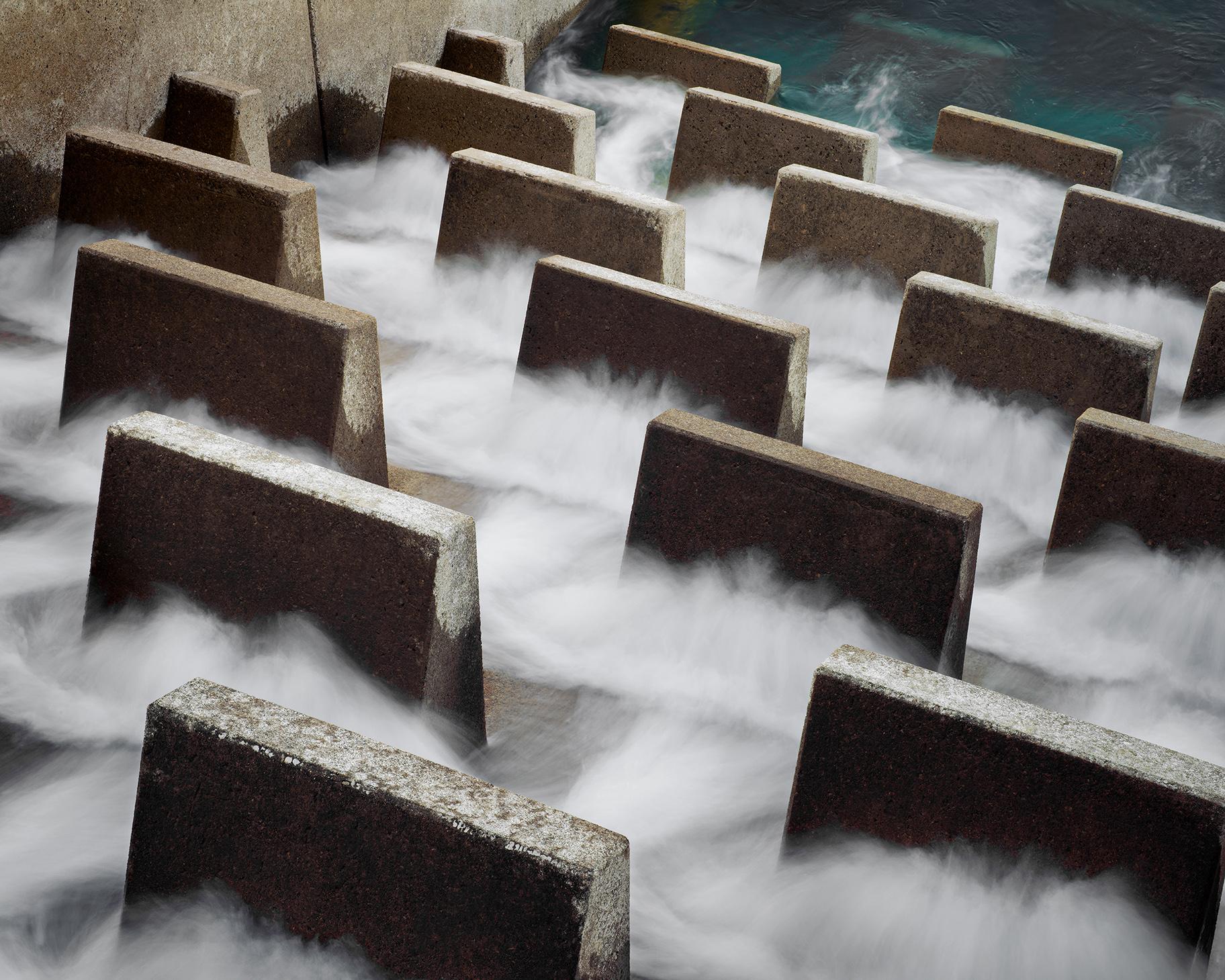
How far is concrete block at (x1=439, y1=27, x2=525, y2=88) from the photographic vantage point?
7059 millimetres

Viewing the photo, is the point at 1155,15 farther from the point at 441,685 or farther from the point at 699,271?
the point at 441,685

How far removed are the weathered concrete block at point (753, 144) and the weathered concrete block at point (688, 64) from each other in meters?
1.22

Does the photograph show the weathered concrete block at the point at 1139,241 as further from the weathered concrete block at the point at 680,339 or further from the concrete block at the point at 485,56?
the concrete block at the point at 485,56

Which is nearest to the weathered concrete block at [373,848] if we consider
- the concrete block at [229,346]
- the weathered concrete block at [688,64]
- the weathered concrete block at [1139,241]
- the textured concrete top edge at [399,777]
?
the textured concrete top edge at [399,777]

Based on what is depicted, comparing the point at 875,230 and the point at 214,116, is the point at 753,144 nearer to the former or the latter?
the point at 875,230

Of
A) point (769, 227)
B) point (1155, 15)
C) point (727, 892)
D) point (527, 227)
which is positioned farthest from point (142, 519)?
point (1155, 15)

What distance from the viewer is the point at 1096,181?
6.91m

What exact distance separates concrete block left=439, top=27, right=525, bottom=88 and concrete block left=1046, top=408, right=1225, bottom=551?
4.66m

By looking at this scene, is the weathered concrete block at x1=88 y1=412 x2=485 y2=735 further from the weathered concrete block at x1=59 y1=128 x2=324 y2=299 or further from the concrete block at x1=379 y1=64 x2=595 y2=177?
the concrete block at x1=379 y1=64 x2=595 y2=177

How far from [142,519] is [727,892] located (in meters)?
1.46

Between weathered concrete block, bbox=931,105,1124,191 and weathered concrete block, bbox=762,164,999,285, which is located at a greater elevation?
weathered concrete block, bbox=931,105,1124,191

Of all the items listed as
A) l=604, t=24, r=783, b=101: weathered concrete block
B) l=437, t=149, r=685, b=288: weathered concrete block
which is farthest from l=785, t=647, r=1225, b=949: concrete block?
l=604, t=24, r=783, b=101: weathered concrete block

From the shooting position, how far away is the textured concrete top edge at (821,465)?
281cm

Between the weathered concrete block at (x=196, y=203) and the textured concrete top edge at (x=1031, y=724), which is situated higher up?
the weathered concrete block at (x=196, y=203)
